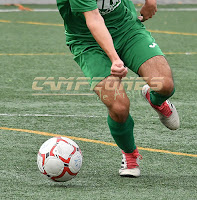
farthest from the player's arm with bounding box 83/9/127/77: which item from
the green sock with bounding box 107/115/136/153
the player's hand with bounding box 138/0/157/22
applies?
the player's hand with bounding box 138/0/157/22

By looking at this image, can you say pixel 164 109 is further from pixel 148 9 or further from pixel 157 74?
pixel 148 9

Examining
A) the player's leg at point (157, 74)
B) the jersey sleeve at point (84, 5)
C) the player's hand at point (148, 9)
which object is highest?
the jersey sleeve at point (84, 5)

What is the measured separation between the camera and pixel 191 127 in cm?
661

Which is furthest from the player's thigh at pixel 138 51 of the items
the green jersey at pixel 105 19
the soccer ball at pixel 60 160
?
the soccer ball at pixel 60 160

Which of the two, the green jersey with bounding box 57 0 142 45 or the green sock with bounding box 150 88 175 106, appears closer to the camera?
the green jersey with bounding box 57 0 142 45

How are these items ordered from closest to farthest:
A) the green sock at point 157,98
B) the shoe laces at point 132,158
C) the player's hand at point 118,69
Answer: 1. the player's hand at point 118,69
2. the shoe laces at point 132,158
3. the green sock at point 157,98

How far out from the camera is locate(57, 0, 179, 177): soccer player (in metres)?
4.82

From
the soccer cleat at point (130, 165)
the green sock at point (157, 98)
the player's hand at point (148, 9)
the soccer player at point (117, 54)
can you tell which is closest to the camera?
the soccer player at point (117, 54)

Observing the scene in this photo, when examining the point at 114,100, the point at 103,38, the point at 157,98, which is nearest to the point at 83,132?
the point at 157,98

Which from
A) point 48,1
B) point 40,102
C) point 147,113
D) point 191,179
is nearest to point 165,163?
point 191,179

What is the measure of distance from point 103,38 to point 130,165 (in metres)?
0.96

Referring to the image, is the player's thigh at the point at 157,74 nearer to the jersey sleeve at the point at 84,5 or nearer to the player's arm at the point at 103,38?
the player's arm at the point at 103,38

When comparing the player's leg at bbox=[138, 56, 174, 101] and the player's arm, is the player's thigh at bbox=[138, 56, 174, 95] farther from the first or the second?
the player's arm

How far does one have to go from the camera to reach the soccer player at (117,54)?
4.82 metres
